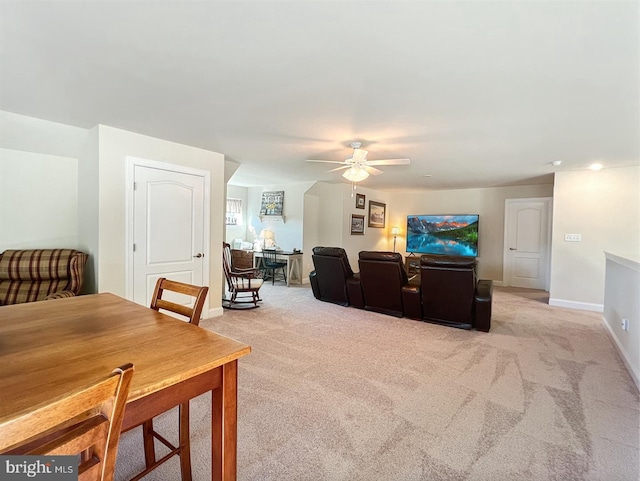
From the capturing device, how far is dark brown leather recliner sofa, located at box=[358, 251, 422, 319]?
14.0ft

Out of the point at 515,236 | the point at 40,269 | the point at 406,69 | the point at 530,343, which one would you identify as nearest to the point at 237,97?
the point at 406,69


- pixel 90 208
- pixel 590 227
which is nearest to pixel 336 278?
pixel 90 208

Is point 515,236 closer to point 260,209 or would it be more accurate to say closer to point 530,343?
point 530,343

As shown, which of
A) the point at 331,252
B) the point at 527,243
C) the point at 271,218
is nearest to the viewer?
the point at 331,252

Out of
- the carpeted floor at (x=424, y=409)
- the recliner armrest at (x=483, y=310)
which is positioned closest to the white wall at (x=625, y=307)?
the carpeted floor at (x=424, y=409)

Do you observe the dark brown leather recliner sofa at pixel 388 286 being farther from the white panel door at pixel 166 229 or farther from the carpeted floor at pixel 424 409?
the white panel door at pixel 166 229

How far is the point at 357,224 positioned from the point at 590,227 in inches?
169

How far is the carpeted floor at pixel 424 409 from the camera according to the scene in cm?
170

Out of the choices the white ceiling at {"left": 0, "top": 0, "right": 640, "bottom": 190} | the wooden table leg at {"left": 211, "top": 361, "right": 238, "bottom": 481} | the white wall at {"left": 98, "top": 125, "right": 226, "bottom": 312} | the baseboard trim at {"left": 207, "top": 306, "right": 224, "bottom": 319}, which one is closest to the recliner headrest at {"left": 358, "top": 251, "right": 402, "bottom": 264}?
the white ceiling at {"left": 0, "top": 0, "right": 640, "bottom": 190}

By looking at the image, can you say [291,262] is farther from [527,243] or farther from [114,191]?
[527,243]

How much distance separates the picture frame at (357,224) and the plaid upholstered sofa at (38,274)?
210 inches

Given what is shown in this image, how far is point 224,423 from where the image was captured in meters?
1.16

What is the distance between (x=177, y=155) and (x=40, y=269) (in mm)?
1865

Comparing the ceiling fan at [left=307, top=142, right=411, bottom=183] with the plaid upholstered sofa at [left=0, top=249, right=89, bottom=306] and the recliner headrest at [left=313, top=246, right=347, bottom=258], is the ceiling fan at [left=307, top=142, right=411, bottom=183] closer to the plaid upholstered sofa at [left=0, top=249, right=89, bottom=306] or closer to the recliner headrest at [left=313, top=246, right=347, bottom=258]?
the recliner headrest at [left=313, top=246, right=347, bottom=258]
